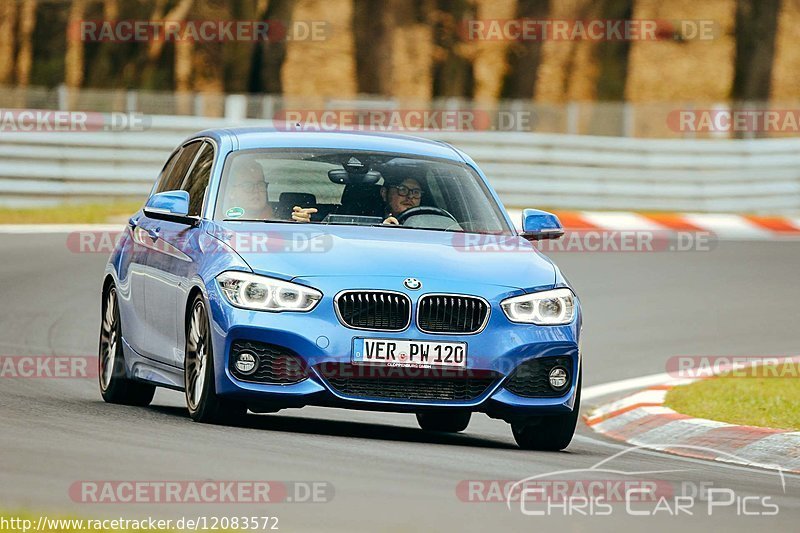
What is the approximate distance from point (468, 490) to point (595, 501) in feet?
1.70

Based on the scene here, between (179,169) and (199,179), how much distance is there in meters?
0.81

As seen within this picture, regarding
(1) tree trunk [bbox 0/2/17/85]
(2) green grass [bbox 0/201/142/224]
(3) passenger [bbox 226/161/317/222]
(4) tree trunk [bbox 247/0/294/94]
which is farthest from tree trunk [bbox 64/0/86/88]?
(3) passenger [bbox 226/161/317/222]

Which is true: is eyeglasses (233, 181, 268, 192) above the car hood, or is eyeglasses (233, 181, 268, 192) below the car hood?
above

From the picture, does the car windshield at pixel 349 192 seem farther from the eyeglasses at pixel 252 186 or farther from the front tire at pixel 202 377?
the front tire at pixel 202 377

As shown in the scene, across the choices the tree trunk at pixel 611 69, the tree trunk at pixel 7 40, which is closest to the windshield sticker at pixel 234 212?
the tree trunk at pixel 7 40

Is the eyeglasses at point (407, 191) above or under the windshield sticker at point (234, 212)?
above

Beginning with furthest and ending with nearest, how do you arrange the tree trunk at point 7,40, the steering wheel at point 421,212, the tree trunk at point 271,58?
the tree trunk at point 7,40
the tree trunk at point 271,58
the steering wheel at point 421,212

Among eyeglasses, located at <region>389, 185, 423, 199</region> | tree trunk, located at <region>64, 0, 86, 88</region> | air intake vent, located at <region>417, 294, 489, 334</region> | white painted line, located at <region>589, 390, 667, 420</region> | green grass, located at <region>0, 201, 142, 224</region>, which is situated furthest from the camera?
→ tree trunk, located at <region>64, 0, 86, 88</region>

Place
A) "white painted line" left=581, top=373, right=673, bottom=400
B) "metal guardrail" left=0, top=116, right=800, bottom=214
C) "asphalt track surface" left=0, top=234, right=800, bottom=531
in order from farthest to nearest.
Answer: "metal guardrail" left=0, top=116, right=800, bottom=214 < "white painted line" left=581, top=373, right=673, bottom=400 < "asphalt track surface" left=0, top=234, right=800, bottom=531

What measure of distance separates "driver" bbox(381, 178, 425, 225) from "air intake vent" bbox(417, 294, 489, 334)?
1072 millimetres

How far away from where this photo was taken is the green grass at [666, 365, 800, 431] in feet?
38.7

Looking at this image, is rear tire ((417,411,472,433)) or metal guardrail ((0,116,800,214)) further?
metal guardrail ((0,116,800,214))

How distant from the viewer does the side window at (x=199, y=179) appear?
432 inches

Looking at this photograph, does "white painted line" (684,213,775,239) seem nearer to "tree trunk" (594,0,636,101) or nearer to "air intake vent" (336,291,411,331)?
"air intake vent" (336,291,411,331)
